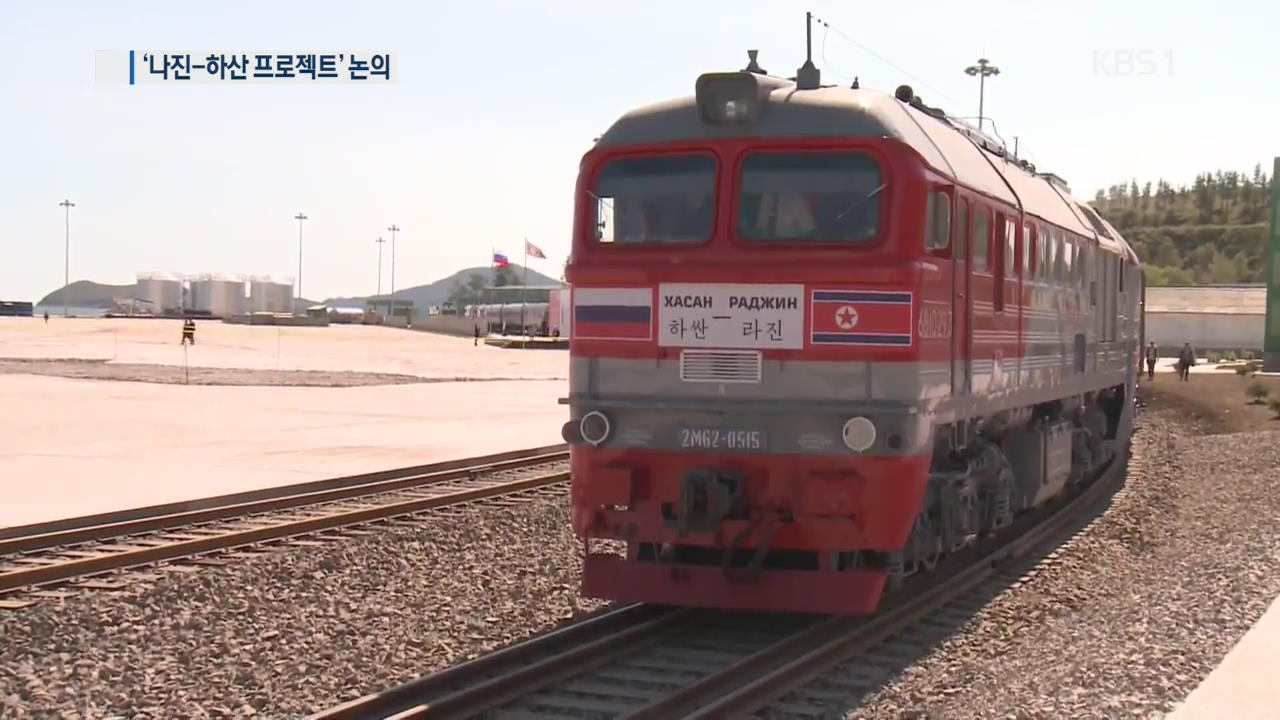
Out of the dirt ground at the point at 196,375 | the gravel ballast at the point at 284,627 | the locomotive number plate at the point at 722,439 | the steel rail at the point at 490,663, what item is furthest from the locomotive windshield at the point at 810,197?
the dirt ground at the point at 196,375

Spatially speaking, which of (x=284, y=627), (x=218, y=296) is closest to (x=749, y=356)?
(x=284, y=627)

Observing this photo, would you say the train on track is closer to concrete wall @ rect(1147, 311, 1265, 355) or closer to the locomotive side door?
the locomotive side door

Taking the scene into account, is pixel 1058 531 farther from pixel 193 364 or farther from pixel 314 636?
pixel 193 364

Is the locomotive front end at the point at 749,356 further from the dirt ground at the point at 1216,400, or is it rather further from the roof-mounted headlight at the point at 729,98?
the dirt ground at the point at 1216,400

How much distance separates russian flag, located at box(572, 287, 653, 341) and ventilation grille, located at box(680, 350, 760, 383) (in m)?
0.35

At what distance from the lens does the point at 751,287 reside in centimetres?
946

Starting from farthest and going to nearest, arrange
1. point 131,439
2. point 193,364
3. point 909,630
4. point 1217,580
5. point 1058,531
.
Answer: point 193,364
point 131,439
point 1058,531
point 1217,580
point 909,630

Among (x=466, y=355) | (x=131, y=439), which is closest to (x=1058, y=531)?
(x=131, y=439)

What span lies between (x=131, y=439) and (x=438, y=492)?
897 cm

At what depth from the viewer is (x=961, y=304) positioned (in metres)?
10.5

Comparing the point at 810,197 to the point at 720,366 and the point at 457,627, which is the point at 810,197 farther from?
the point at 457,627

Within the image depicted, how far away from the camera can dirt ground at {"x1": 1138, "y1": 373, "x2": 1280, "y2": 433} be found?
3659cm

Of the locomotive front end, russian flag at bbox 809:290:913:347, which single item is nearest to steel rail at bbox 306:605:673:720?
the locomotive front end

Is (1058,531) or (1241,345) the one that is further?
(1241,345)
